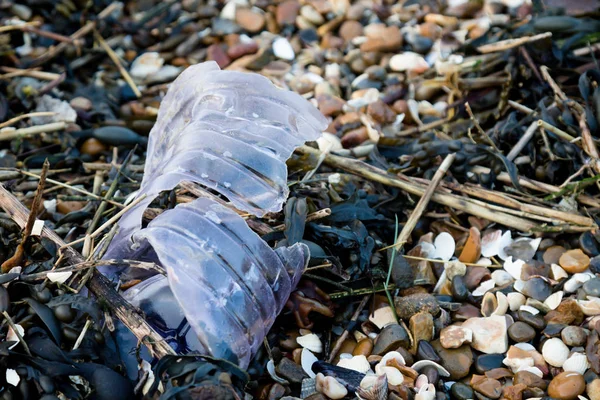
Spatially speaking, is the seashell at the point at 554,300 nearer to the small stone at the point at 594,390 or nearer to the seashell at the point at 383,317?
the small stone at the point at 594,390

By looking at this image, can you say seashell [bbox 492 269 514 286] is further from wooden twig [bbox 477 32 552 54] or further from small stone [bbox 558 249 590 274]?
wooden twig [bbox 477 32 552 54]

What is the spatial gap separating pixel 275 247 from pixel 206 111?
53cm

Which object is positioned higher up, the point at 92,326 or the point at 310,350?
the point at 92,326

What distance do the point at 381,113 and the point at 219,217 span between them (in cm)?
136

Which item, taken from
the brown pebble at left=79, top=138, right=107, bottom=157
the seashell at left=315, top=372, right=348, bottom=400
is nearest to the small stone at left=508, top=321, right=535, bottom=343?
the seashell at left=315, top=372, right=348, bottom=400

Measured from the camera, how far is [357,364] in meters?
2.16

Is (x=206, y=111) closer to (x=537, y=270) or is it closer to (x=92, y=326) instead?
(x=92, y=326)

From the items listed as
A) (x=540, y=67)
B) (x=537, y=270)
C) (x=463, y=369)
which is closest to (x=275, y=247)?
(x=463, y=369)

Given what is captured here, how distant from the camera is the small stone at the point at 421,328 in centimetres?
221

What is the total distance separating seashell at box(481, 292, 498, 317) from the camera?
233 cm

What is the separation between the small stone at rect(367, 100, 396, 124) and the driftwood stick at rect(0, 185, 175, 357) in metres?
1.56

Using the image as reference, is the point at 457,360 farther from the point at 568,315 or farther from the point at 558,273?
the point at 558,273

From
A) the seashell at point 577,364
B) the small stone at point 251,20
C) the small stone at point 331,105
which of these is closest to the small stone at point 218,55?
the small stone at point 251,20

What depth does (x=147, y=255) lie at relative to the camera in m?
2.23
